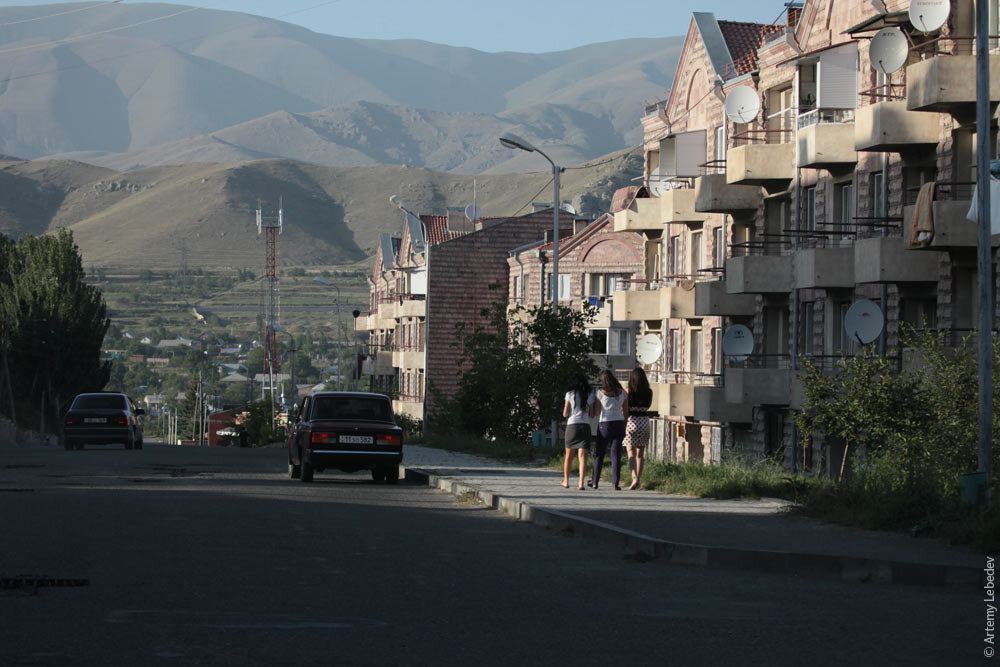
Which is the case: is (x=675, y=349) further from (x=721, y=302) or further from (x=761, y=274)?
(x=761, y=274)

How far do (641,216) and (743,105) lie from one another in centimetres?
1128

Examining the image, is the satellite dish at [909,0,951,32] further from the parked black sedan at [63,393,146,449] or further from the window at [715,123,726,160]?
the parked black sedan at [63,393,146,449]

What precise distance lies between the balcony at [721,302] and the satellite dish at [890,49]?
41.0 feet

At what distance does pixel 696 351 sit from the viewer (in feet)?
155

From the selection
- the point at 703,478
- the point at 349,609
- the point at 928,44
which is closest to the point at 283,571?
the point at 349,609

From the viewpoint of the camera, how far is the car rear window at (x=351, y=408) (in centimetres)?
2527

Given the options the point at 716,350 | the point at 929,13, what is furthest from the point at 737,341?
the point at 929,13

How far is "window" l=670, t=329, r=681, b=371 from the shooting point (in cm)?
4838

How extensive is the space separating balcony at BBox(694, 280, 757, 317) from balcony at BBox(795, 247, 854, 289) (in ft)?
23.5

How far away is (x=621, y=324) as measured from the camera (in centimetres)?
6538

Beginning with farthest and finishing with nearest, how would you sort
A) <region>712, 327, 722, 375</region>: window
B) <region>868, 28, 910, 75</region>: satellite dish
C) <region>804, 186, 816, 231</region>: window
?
<region>712, 327, 722, 375</region>: window
<region>804, 186, 816, 231</region>: window
<region>868, 28, 910, 75</region>: satellite dish

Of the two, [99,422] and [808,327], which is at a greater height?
[808,327]

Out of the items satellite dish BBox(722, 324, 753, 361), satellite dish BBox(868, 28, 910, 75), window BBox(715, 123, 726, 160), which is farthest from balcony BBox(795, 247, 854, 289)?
window BBox(715, 123, 726, 160)

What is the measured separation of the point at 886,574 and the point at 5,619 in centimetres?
694
